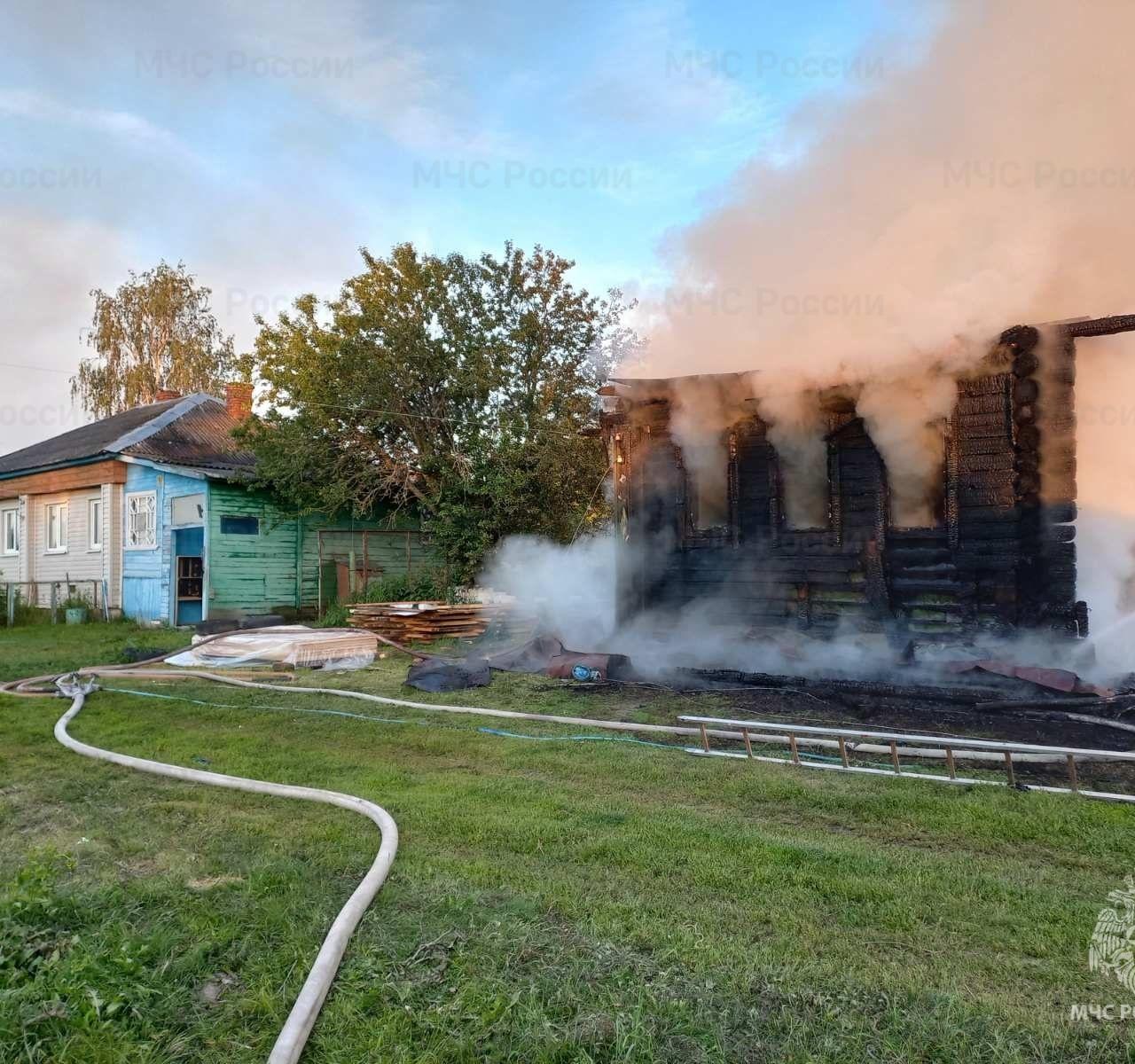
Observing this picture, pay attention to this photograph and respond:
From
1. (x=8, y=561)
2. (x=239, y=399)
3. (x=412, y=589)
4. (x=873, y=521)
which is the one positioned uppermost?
(x=239, y=399)

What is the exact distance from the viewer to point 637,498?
41.0 ft

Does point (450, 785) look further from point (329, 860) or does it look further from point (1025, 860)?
point (1025, 860)

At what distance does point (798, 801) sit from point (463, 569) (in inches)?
534

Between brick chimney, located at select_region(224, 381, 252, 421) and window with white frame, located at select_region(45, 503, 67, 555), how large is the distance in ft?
16.0

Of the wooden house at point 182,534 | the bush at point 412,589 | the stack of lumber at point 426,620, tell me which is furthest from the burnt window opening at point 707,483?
the wooden house at point 182,534

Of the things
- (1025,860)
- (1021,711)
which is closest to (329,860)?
(1025,860)

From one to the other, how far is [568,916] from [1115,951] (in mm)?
1959

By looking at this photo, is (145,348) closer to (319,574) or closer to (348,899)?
(319,574)

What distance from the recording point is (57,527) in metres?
21.9

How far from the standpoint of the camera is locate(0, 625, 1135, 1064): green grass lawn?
97.8 inches

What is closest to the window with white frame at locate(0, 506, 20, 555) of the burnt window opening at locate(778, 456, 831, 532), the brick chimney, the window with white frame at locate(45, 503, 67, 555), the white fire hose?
the window with white frame at locate(45, 503, 67, 555)

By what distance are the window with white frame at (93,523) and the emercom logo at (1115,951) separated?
853 inches

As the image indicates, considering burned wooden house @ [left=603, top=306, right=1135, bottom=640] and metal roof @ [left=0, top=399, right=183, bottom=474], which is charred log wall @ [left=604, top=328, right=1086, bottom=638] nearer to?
burned wooden house @ [left=603, top=306, right=1135, bottom=640]

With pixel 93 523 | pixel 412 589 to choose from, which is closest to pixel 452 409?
pixel 412 589
